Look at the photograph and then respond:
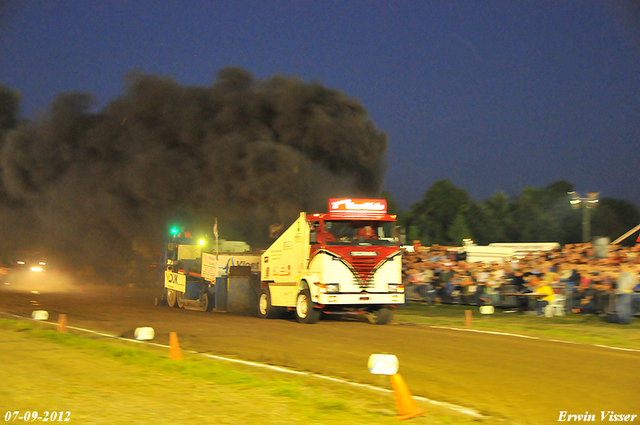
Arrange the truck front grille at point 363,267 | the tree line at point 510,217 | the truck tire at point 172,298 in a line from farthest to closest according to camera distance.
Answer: the tree line at point 510,217 → the truck tire at point 172,298 → the truck front grille at point 363,267

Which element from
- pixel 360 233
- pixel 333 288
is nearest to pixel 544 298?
pixel 360 233

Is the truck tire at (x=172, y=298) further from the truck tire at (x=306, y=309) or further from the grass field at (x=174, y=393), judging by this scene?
the grass field at (x=174, y=393)

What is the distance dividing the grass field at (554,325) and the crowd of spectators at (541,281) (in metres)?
0.55

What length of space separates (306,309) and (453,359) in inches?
259

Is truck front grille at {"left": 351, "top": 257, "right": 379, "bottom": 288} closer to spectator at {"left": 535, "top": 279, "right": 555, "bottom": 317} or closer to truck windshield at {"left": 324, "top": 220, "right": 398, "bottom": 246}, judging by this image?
truck windshield at {"left": 324, "top": 220, "right": 398, "bottom": 246}

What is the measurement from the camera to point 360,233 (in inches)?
605

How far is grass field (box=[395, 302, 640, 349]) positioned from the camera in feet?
39.5

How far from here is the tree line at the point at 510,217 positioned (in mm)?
53312

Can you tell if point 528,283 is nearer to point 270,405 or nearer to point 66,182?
point 270,405

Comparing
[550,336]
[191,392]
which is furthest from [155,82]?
[191,392]

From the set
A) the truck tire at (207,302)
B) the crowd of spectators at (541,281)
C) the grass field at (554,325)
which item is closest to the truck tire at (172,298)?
the truck tire at (207,302)

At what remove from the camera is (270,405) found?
6.14 meters

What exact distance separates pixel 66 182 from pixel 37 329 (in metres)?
37.1

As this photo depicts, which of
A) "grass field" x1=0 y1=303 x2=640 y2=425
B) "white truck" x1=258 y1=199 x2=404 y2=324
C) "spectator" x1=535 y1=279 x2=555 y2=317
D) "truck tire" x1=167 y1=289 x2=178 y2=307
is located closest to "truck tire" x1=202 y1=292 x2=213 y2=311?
"truck tire" x1=167 y1=289 x2=178 y2=307
